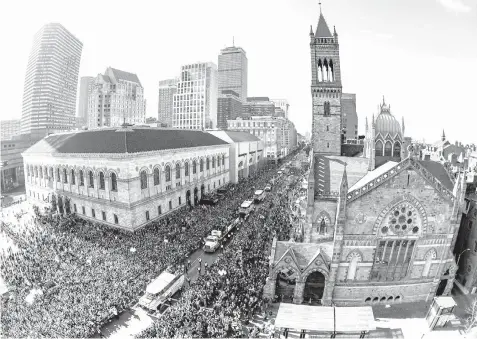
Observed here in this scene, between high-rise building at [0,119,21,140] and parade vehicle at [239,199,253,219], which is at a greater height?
high-rise building at [0,119,21,140]

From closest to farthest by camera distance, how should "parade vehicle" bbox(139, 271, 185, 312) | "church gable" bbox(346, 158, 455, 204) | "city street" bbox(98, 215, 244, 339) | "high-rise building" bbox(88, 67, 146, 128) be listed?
1. "city street" bbox(98, 215, 244, 339)
2. "parade vehicle" bbox(139, 271, 185, 312)
3. "church gable" bbox(346, 158, 455, 204)
4. "high-rise building" bbox(88, 67, 146, 128)

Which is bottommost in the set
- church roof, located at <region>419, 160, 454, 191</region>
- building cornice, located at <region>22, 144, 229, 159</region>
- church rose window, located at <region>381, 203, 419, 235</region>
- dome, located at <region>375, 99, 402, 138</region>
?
church rose window, located at <region>381, 203, 419, 235</region>

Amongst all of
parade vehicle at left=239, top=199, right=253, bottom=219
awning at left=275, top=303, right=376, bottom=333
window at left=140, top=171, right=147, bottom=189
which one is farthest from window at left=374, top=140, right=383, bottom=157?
window at left=140, top=171, right=147, bottom=189

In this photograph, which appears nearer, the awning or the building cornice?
the awning

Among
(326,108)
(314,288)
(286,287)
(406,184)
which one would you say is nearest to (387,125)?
(326,108)

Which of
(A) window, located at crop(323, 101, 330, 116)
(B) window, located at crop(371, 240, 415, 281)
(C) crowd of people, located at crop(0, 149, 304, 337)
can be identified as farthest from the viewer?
(A) window, located at crop(323, 101, 330, 116)

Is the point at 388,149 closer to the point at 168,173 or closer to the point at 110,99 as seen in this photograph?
the point at 168,173

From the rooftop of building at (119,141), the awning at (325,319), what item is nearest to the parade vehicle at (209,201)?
the rooftop of building at (119,141)

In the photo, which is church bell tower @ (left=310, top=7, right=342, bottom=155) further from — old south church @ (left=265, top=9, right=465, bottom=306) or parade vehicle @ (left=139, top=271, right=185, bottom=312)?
parade vehicle @ (left=139, top=271, right=185, bottom=312)

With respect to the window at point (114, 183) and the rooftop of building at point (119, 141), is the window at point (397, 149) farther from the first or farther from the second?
the window at point (114, 183)
